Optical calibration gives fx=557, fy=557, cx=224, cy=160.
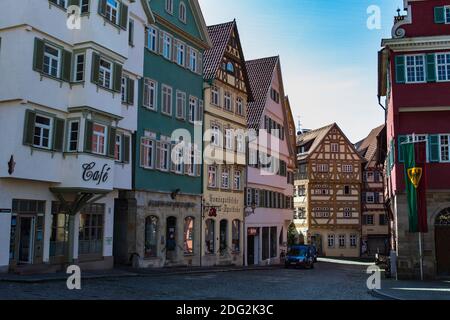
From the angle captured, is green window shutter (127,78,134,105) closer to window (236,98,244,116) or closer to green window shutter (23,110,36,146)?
green window shutter (23,110,36,146)

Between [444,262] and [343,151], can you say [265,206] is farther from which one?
[343,151]

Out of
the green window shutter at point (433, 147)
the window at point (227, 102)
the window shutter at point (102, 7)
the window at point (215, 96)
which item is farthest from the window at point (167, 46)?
the green window shutter at point (433, 147)

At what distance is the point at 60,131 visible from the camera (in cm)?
2292

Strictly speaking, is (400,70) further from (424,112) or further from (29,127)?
(29,127)

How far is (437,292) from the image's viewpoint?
20609mm

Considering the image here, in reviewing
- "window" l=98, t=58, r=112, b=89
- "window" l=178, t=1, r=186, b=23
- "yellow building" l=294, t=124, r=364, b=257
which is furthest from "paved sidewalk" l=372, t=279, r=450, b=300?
"yellow building" l=294, t=124, r=364, b=257

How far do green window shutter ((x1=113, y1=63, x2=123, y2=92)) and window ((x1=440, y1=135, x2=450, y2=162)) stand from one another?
52.4 feet

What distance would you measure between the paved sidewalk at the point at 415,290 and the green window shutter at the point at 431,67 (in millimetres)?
9912

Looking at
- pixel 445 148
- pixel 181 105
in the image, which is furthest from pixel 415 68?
pixel 181 105

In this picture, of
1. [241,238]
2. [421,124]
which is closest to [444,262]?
[421,124]

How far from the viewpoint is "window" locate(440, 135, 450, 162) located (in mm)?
27547

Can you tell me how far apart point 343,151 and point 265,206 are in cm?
2597

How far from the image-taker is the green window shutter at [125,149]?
2700 centimetres

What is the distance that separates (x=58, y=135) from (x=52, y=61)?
119 inches
